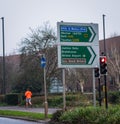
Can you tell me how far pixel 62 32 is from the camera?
26.0 m

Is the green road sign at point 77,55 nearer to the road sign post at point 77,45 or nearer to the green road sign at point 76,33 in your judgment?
the road sign post at point 77,45

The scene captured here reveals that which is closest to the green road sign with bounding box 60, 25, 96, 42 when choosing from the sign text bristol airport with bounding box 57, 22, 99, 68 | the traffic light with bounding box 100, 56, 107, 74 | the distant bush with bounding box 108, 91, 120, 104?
the sign text bristol airport with bounding box 57, 22, 99, 68

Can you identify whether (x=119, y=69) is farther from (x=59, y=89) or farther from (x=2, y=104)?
(x=2, y=104)

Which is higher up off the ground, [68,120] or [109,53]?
[109,53]

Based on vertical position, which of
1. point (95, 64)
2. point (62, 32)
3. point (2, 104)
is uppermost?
point (62, 32)

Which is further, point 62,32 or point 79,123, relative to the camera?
point 62,32

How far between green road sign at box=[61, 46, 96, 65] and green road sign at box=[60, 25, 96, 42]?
0.46 m

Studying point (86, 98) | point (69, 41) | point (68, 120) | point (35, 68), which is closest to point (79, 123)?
point (68, 120)

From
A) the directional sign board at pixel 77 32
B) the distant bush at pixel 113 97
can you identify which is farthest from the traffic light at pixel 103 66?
the distant bush at pixel 113 97

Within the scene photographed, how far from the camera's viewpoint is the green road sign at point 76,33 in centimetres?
2603

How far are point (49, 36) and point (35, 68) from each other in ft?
13.4

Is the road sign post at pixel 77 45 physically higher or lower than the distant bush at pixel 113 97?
higher

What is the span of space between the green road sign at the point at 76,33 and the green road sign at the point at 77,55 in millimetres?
463

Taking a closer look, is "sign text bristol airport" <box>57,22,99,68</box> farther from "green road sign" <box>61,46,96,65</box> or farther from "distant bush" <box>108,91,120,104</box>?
"distant bush" <box>108,91,120,104</box>
